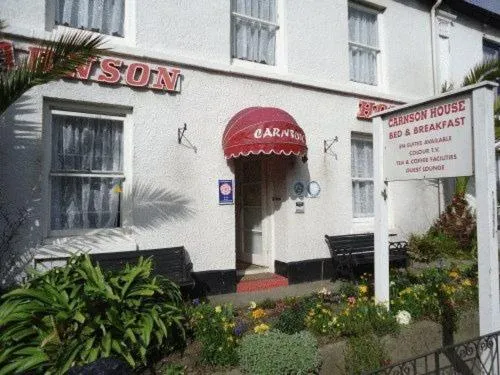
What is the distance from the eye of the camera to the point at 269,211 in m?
7.80

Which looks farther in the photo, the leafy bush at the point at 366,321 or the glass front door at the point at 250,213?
the glass front door at the point at 250,213

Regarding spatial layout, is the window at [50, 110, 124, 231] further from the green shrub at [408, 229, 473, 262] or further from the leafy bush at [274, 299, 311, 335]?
the green shrub at [408, 229, 473, 262]

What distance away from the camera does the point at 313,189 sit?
750 centimetres

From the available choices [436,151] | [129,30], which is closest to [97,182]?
[129,30]

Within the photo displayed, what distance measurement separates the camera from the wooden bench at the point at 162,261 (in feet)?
18.0

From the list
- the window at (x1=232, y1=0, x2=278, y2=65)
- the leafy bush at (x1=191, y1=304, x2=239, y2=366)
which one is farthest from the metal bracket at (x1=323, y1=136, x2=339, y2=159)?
the leafy bush at (x1=191, y1=304, x2=239, y2=366)

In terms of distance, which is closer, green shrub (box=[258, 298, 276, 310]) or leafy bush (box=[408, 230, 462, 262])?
green shrub (box=[258, 298, 276, 310])

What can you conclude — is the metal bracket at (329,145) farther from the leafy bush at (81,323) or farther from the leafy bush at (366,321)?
the leafy bush at (81,323)

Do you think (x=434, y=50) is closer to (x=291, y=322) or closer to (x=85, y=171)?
(x=291, y=322)

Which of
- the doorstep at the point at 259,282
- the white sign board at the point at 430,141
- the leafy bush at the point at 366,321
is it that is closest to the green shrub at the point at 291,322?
the leafy bush at the point at 366,321

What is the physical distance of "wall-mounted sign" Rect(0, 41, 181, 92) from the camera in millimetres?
5598

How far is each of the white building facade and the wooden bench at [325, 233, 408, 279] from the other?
22 centimetres

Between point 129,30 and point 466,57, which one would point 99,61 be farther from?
point 466,57

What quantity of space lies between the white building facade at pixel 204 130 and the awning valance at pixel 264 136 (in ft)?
0.53
